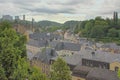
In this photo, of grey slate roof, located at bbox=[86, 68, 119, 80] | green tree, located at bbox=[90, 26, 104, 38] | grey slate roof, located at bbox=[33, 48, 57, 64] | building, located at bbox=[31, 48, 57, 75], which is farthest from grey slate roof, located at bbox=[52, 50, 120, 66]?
green tree, located at bbox=[90, 26, 104, 38]

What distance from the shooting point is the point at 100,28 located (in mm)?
146375

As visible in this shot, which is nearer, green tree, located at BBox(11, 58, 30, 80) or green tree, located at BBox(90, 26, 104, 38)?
green tree, located at BBox(11, 58, 30, 80)

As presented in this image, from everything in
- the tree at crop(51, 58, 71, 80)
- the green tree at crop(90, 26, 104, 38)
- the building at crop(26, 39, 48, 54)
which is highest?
the green tree at crop(90, 26, 104, 38)

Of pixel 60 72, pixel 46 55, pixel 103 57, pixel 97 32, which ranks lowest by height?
pixel 46 55

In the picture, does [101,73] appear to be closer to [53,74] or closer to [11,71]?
[53,74]

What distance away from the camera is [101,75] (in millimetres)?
46531

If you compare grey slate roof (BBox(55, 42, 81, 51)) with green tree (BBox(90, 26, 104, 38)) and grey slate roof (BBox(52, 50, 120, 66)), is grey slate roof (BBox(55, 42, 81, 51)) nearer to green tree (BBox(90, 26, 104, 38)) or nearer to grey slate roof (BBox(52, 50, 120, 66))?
grey slate roof (BBox(52, 50, 120, 66))

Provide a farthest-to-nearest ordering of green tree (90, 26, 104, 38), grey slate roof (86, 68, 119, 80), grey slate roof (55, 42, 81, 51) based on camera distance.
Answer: green tree (90, 26, 104, 38)
grey slate roof (55, 42, 81, 51)
grey slate roof (86, 68, 119, 80)

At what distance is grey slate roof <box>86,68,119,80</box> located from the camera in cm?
4523

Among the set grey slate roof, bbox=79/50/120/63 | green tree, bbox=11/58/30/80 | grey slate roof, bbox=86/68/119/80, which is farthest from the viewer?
grey slate roof, bbox=79/50/120/63

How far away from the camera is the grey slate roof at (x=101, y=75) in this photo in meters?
45.2

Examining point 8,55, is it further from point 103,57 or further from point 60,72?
point 103,57

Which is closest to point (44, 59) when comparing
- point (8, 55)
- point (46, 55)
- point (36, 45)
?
point (46, 55)

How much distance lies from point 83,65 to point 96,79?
844 centimetres
